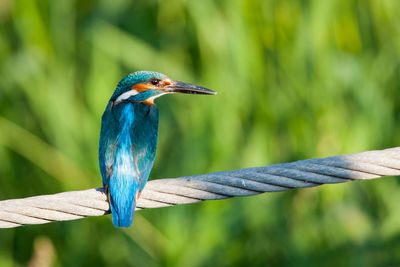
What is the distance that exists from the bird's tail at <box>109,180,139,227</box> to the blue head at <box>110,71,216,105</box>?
81 cm

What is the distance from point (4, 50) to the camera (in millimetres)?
3734

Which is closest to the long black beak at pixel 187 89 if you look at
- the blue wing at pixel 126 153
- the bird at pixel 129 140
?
the bird at pixel 129 140

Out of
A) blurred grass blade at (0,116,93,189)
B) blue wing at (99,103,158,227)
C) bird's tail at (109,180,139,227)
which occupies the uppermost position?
blurred grass blade at (0,116,93,189)

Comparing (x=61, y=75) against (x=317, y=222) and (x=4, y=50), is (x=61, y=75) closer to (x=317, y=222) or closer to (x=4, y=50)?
(x=4, y=50)

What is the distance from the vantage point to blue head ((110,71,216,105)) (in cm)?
286

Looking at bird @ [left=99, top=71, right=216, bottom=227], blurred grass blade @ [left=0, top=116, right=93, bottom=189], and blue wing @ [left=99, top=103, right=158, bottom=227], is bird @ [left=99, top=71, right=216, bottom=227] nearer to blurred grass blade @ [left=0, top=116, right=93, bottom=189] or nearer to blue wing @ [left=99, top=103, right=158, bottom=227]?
blue wing @ [left=99, top=103, right=158, bottom=227]

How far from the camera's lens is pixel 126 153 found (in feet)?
7.66

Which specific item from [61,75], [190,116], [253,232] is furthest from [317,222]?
[61,75]

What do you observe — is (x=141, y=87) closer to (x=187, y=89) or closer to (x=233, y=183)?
(x=187, y=89)

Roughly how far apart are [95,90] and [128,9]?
714 millimetres

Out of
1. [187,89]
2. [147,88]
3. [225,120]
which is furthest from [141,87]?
[225,120]

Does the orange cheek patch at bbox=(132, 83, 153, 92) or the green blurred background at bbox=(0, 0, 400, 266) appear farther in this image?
the green blurred background at bbox=(0, 0, 400, 266)

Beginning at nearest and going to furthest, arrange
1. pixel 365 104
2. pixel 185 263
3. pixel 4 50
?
pixel 185 263
pixel 365 104
pixel 4 50

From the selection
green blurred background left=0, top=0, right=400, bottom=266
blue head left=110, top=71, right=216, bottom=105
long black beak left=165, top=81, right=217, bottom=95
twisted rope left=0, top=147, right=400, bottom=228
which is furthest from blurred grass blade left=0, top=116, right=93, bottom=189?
twisted rope left=0, top=147, right=400, bottom=228
